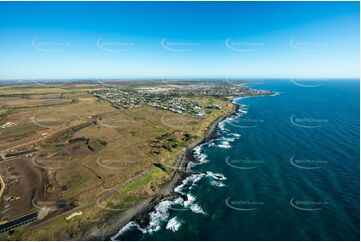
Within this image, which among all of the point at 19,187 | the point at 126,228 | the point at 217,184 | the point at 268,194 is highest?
the point at 268,194

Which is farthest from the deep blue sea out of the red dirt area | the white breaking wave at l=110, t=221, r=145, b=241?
the red dirt area

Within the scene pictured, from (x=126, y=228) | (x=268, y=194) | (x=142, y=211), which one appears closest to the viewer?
(x=126, y=228)

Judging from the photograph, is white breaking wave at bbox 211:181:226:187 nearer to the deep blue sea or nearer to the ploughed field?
the deep blue sea

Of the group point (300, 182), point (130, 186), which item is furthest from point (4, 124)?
point (300, 182)

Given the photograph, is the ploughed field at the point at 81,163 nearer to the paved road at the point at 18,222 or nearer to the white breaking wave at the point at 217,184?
the paved road at the point at 18,222

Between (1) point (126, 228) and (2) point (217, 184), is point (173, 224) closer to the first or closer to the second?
(1) point (126, 228)

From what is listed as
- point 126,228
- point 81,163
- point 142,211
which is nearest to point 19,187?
point 81,163

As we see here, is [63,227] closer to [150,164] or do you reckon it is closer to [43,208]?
[43,208]
